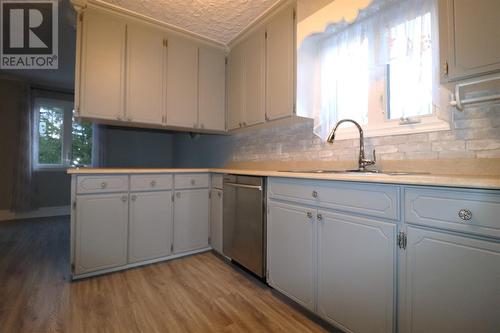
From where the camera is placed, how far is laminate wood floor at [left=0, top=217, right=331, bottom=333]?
4.60 ft

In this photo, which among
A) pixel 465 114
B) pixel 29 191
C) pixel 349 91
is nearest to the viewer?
pixel 465 114

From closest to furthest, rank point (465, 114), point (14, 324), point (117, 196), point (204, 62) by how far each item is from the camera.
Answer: point (465, 114) < point (14, 324) < point (117, 196) < point (204, 62)

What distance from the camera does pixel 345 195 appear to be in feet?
4.05

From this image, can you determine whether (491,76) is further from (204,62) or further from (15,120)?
(15,120)

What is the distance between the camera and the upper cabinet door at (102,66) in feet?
7.02

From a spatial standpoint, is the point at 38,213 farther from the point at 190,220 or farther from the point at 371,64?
the point at 371,64

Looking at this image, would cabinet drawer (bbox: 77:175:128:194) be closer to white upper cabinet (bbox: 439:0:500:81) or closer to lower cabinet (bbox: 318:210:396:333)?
lower cabinet (bbox: 318:210:396:333)

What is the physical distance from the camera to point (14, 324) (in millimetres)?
1394

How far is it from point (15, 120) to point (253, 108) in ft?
14.7

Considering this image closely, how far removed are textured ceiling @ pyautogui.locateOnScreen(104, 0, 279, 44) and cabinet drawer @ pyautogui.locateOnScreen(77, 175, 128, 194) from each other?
162cm

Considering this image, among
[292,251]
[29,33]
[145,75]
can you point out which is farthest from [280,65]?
[29,33]

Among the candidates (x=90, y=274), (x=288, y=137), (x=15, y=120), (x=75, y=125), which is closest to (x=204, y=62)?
(x=288, y=137)

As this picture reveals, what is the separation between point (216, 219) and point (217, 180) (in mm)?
432

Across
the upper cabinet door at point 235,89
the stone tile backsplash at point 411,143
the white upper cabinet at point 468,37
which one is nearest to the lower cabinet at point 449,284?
A: the stone tile backsplash at point 411,143
